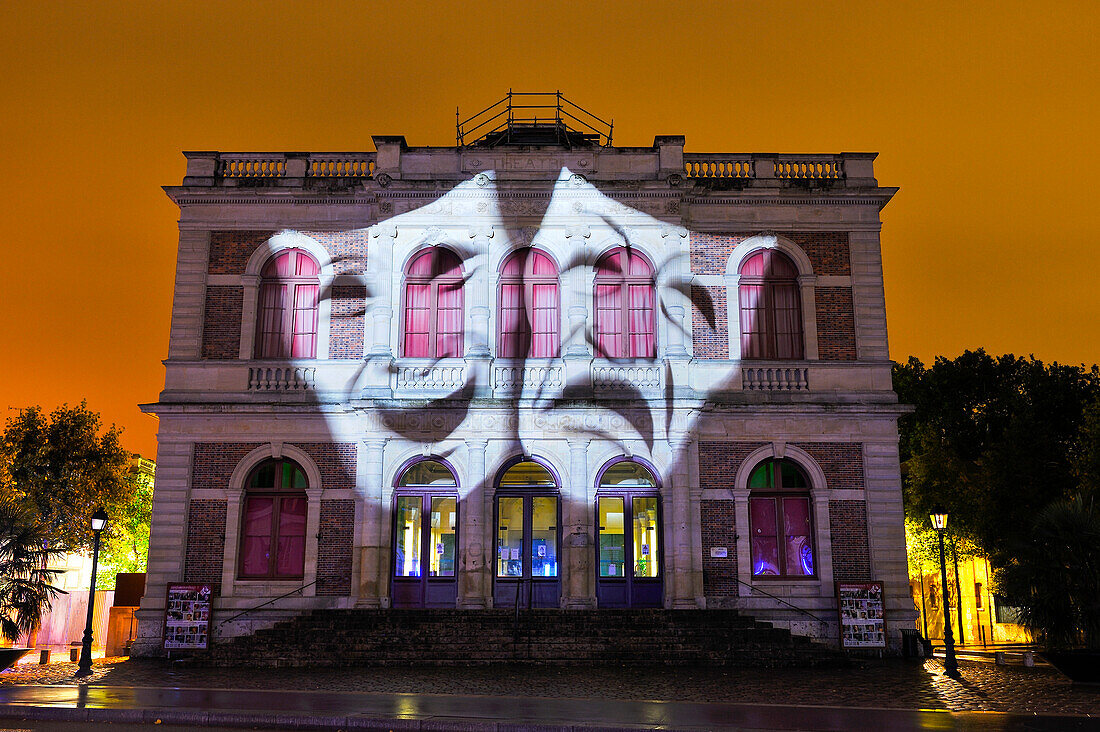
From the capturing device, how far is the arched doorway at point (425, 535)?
68.3 feet

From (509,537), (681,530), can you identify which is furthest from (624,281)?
(509,537)

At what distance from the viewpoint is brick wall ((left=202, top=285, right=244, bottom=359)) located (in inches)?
866

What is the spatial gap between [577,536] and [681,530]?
2.34 metres

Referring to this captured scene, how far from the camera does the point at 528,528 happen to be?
21125 mm

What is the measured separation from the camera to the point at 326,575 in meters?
20.7

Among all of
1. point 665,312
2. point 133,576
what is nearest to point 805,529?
point 665,312

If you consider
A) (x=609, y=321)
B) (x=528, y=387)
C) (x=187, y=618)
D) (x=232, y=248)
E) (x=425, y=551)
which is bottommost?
(x=187, y=618)

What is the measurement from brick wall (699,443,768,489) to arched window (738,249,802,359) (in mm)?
2236

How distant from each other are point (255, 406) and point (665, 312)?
391 inches

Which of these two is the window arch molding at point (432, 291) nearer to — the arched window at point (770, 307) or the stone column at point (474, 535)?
the stone column at point (474, 535)

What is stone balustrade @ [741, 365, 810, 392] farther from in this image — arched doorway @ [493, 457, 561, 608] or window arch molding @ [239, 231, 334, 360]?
window arch molding @ [239, 231, 334, 360]

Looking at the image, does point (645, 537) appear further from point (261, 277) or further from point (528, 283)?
point (261, 277)

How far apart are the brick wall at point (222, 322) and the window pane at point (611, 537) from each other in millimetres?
9511

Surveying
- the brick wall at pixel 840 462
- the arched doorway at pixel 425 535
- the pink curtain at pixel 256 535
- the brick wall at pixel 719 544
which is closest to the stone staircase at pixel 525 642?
the brick wall at pixel 719 544
